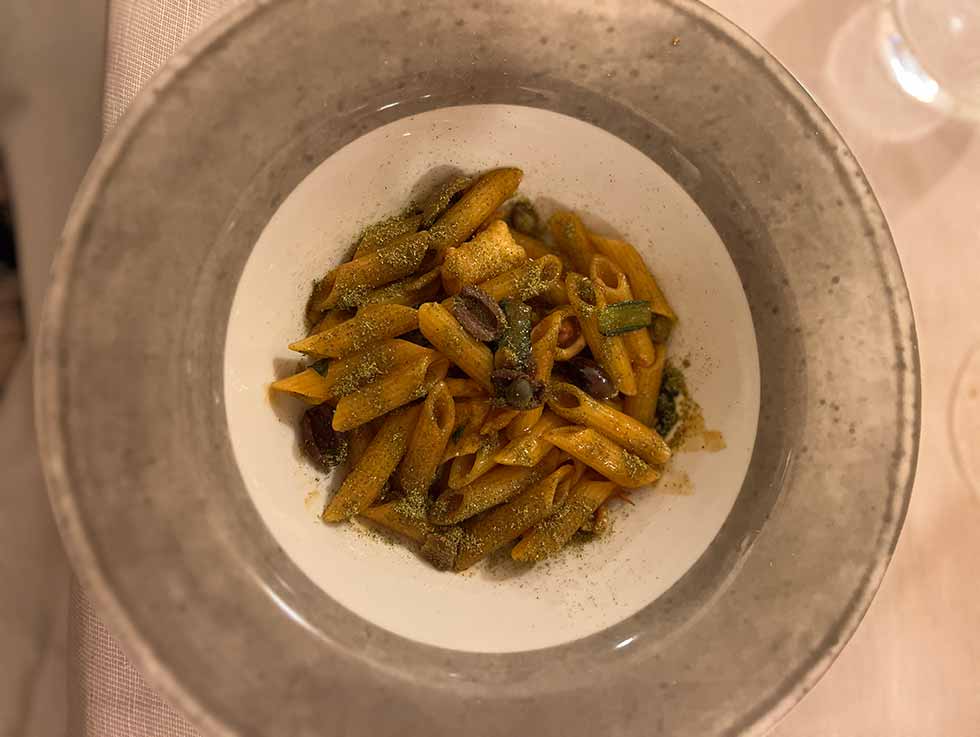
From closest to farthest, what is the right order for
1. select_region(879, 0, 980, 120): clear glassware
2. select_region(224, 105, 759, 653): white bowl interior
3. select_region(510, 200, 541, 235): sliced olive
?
select_region(224, 105, 759, 653): white bowl interior → select_region(510, 200, 541, 235): sliced olive → select_region(879, 0, 980, 120): clear glassware

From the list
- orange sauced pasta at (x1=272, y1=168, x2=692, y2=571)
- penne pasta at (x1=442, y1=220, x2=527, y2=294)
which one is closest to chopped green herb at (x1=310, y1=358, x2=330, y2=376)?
orange sauced pasta at (x1=272, y1=168, x2=692, y2=571)

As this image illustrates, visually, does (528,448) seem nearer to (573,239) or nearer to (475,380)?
(475,380)

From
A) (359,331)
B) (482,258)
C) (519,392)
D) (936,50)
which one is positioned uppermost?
(936,50)

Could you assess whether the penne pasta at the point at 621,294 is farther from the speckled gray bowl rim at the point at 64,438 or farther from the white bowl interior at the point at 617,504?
the speckled gray bowl rim at the point at 64,438

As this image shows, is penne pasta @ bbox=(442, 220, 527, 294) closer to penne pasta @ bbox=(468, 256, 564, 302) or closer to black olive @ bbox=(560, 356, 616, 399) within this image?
penne pasta @ bbox=(468, 256, 564, 302)

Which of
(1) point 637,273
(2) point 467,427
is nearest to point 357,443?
(2) point 467,427

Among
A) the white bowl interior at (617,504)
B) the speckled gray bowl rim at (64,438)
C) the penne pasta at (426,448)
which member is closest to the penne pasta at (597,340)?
the white bowl interior at (617,504)
